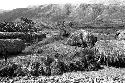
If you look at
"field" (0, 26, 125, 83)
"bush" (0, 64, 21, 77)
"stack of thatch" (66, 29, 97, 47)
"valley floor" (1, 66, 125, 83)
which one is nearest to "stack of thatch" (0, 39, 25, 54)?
"field" (0, 26, 125, 83)

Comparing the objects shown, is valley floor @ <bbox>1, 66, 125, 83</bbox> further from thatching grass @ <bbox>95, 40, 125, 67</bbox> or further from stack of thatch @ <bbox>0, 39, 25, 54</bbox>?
stack of thatch @ <bbox>0, 39, 25, 54</bbox>

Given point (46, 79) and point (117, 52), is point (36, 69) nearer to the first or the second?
point (46, 79)

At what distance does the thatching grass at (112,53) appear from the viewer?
32094 mm

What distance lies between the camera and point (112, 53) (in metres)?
32.6

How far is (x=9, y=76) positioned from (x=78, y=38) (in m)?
17.7

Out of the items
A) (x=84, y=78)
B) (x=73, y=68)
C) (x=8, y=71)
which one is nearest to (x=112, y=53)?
(x=73, y=68)

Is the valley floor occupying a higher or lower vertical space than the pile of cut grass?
lower

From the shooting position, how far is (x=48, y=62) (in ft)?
99.2

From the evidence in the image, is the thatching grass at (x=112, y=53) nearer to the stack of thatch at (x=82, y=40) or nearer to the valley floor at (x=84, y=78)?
the valley floor at (x=84, y=78)

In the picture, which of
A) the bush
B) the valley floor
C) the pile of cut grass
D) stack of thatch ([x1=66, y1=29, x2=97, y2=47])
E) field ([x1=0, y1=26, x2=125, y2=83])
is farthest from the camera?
stack of thatch ([x1=66, y1=29, x2=97, y2=47])

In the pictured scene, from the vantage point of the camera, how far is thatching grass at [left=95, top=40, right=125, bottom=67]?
32.1 metres

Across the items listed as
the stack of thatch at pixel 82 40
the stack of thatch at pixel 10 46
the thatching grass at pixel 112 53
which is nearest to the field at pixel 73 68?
the thatching grass at pixel 112 53

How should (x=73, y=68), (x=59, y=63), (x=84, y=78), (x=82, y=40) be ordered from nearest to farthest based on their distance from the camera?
1. (x=84, y=78)
2. (x=59, y=63)
3. (x=73, y=68)
4. (x=82, y=40)

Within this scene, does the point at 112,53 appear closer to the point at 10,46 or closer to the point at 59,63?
the point at 59,63
